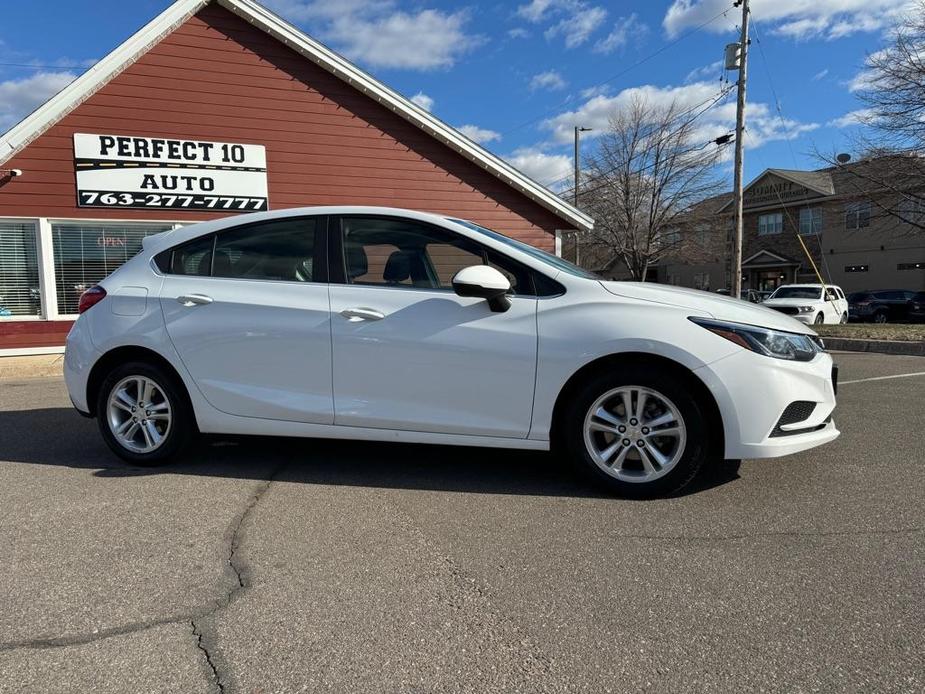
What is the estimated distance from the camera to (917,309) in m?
25.4

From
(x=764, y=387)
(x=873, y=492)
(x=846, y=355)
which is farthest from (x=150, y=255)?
(x=846, y=355)

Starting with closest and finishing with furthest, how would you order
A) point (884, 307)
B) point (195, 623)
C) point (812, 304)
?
point (195, 623) → point (812, 304) → point (884, 307)

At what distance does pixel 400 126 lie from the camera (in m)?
12.9

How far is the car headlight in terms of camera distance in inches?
137

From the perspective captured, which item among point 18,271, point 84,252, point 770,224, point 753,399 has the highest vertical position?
point 770,224

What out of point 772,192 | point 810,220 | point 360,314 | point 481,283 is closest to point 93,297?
point 360,314

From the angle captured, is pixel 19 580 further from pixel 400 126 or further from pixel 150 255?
pixel 400 126

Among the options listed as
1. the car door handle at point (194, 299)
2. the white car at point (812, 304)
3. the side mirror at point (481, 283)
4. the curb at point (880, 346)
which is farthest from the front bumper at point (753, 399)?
the white car at point (812, 304)

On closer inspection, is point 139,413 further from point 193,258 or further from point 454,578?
point 454,578

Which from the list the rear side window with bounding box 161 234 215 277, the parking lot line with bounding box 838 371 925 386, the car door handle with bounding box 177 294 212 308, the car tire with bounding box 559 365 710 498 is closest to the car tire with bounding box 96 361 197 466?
the car door handle with bounding box 177 294 212 308

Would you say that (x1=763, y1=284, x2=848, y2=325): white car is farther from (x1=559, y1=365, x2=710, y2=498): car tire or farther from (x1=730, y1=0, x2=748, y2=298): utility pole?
(x1=559, y1=365, x2=710, y2=498): car tire

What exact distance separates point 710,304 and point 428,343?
1.62 meters

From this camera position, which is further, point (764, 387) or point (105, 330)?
point (105, 330)

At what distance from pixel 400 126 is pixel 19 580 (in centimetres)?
1146
